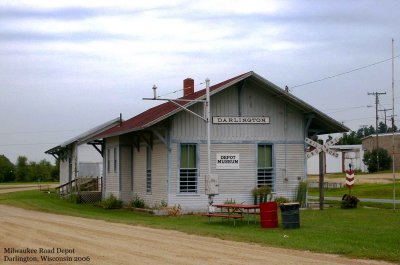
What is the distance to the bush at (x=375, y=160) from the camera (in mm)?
88000

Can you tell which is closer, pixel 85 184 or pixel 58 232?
pixel 58 232

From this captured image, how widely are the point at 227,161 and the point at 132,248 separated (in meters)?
13.6

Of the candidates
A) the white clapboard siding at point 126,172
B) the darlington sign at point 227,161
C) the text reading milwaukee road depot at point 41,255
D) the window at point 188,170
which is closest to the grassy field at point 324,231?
the window at point 188,170

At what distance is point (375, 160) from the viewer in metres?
87.9

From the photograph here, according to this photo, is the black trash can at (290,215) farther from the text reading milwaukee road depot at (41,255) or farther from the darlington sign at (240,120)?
the darlington sign at (240,120)

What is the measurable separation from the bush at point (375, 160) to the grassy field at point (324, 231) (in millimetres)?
65087

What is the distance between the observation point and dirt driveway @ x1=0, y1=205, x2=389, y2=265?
1216cm

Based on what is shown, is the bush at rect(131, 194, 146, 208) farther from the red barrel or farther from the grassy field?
the red barrel

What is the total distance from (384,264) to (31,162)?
89.4m

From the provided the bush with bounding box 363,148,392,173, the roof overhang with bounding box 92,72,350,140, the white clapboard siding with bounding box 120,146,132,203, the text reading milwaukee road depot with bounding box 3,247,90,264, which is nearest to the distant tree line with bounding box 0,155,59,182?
the bush with bounding box 363,148,392,173

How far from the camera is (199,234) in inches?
696

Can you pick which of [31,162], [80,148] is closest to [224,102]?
[80,148]

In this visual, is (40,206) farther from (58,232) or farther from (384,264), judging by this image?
(384,264)

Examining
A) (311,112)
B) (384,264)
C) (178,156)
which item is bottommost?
(384,264)
